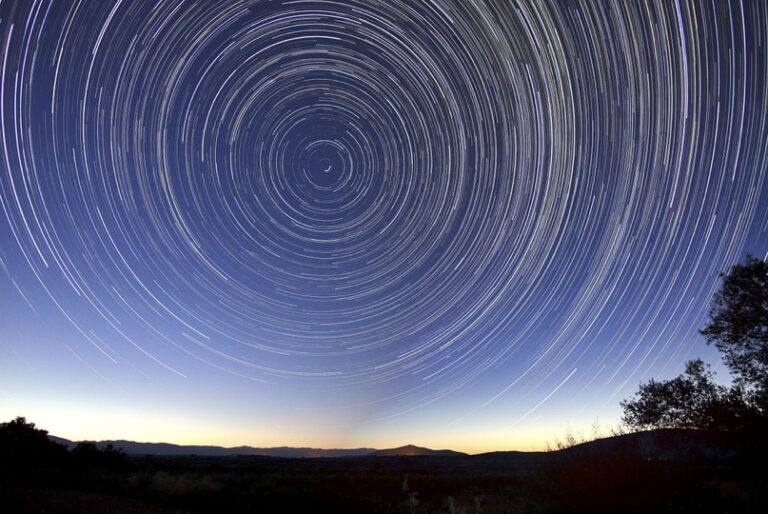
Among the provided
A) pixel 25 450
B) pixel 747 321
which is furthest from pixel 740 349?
pixel 25 450

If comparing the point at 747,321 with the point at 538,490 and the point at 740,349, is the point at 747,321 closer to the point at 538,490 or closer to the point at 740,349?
the point at 740,349

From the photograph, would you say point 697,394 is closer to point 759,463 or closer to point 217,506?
point 759,463

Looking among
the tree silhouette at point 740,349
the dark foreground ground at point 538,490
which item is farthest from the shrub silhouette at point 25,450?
the tree silhouette at point 740,349

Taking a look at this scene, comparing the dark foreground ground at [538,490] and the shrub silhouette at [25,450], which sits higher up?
the shrub silhouette at [25,450]

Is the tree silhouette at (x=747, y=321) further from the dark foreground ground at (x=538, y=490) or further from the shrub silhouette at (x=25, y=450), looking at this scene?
the shrub silhouette at (x=25, y=450)

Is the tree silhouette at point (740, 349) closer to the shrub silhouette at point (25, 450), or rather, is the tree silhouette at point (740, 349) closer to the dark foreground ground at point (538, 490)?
the dark foreground ground at point (538, 490)

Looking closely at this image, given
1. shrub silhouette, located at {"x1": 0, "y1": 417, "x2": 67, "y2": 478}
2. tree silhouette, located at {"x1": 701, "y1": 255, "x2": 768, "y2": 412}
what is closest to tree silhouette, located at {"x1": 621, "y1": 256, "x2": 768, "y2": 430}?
tree silhouette, located at {"x1": 701, "y1": 255, "x2": 768, "y2": 412}

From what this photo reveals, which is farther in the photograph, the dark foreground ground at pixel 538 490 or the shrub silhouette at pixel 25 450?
the shrub silhouette at pixel 25 450

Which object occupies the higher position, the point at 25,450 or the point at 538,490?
the point at 25,450

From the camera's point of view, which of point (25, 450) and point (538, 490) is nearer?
point (538, 490)

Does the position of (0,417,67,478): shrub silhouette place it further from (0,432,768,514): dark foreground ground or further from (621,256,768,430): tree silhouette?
(621,256,768,430): tree silhouette

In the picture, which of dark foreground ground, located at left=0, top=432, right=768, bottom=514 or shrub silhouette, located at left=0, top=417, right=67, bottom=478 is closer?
dark foreground ground, located at left=0, top=432, right=768, bottom=514
